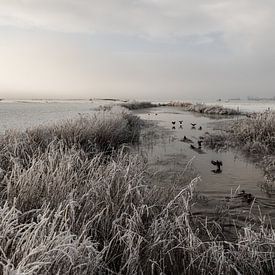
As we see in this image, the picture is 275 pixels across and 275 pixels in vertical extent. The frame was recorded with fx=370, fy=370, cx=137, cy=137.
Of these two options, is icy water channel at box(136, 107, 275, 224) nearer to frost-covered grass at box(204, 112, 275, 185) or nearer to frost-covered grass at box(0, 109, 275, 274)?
frost-covered grass at box(204, 112, 275, 185)

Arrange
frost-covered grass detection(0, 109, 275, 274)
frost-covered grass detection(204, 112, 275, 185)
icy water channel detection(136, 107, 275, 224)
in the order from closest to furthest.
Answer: frost-covered grass detection(0, 109, 275, 274) → icy water channel detection(136, 107, 275, 224) → frost-covered grass detection(204, 112, 275, 185)

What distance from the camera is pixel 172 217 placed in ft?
16.6

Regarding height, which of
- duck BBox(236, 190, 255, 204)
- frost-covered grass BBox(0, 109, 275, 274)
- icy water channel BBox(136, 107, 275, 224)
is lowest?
icy water channel BBox(136, 107, 275, 224)

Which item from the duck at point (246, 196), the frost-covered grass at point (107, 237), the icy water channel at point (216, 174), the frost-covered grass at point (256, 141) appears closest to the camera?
the frost-covered grass at point (107, 237)

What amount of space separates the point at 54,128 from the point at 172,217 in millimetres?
8172

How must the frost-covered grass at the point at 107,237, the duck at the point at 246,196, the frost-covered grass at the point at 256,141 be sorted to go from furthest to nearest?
the frost-covered grass at the point at 256,141 < the duck at the point at 246,196 < the frost-covered grass at the point at 107,237

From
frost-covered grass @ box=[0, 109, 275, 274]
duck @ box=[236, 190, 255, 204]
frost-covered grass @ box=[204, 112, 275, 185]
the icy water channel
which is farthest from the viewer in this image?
frost-covered grass @ box=[204, 112, 275, 185]

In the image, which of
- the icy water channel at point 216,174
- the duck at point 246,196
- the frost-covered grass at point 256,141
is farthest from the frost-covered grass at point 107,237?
the frost-covered grass at point 256,141

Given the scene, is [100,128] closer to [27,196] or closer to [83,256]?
[27,196]

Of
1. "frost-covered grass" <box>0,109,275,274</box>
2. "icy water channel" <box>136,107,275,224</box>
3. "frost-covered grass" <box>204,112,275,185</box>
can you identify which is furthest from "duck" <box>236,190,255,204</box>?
"frost-covered grass" <box>204,112,275,185</box>

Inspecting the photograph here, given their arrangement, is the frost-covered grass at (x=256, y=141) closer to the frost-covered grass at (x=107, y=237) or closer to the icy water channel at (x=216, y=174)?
the icy water channel at (x=216, y=174)

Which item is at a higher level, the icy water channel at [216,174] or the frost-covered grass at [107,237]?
the frost-covered grass at [107,237]

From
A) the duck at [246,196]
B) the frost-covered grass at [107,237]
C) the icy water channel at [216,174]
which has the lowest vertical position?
the icy water channel at [216,174]

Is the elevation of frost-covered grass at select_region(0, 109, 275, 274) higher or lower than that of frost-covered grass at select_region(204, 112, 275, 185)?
higher
